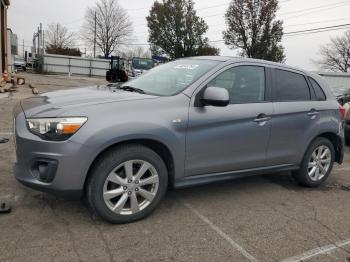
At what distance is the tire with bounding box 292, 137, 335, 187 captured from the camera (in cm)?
501

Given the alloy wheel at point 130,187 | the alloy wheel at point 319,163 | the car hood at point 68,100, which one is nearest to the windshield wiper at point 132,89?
the car hood at point 68,100

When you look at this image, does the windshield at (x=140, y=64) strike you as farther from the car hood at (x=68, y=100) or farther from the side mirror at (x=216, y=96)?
the side mirror at (x=216, y=96)

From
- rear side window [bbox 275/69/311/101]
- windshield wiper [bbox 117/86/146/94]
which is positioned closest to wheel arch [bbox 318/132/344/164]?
rear side window [bbox 275/69/311/101]

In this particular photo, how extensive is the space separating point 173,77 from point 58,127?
5.20 feet

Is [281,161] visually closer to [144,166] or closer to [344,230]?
[344,230]

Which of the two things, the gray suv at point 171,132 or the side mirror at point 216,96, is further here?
the side mirror at point 216,96

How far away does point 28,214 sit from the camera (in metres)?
3.71

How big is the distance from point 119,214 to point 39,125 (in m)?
1.10

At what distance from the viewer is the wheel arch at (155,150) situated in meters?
3.43

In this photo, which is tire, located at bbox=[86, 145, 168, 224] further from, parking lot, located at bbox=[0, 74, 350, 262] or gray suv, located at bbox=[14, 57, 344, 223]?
parking lot, located at bbox=[0, 74, 350, 262]

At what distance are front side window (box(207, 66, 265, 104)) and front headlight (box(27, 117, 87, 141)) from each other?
59.8 inches

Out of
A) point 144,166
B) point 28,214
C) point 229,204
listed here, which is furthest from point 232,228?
point 28,214

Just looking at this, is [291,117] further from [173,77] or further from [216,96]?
[173,77]

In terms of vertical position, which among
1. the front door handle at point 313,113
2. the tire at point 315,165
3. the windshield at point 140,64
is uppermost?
the windshield at point 140,64
